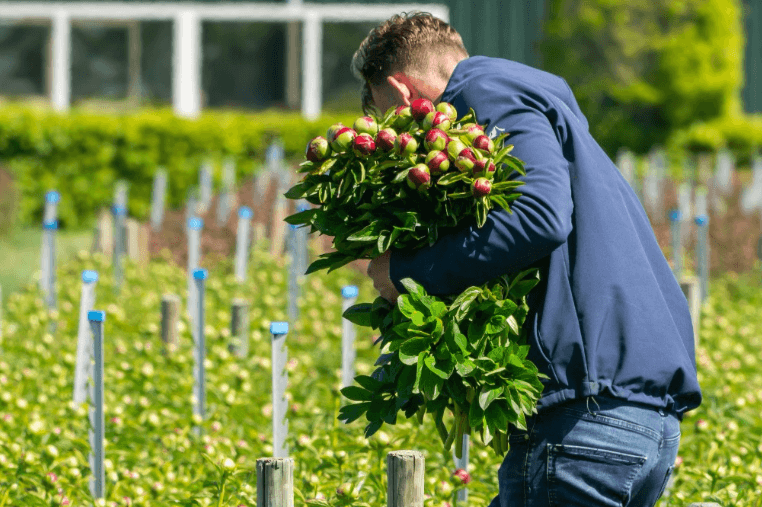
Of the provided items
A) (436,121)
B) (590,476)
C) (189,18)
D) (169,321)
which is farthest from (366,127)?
(189,18)

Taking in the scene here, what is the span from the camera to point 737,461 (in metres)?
3.42

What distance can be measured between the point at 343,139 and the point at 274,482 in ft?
2.50

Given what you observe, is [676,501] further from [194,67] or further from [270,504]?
[194,67]

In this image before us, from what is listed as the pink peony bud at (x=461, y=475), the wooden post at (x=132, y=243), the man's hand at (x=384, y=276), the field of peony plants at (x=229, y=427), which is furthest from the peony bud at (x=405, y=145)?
the wooden post at (x=132, y=243)

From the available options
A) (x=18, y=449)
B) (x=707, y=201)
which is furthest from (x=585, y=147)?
(x=707, y=201)

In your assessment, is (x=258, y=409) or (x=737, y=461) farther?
(x=258, y=409)

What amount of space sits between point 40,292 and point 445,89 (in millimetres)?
4566

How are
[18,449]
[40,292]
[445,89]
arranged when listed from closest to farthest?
[445,89] → [18,449] → [40,292]

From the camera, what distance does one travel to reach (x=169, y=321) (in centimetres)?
476

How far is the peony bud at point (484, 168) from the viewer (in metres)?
2.13

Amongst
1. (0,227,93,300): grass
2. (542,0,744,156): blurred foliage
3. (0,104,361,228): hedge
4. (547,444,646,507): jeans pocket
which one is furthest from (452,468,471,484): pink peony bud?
(542,0,744,156): blurred foliage

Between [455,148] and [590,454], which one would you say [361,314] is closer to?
[455,148]

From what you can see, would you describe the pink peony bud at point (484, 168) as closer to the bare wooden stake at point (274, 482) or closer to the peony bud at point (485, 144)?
the peony bud at point (485, 144)

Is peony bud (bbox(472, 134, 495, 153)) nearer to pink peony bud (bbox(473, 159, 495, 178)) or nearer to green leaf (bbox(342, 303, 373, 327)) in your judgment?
pink peony bud (bbox(473, 159, 495, 178))
